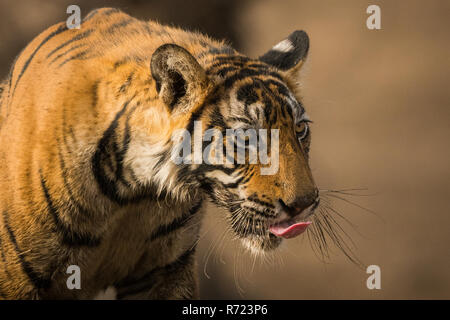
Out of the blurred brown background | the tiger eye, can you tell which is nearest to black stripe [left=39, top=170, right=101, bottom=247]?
the tiger eye

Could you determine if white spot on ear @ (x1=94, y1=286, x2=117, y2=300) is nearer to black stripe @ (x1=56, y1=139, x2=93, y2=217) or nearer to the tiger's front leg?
the tiger's front leg

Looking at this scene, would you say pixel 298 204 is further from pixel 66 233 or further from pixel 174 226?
pixel 66 233

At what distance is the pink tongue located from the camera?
158cm

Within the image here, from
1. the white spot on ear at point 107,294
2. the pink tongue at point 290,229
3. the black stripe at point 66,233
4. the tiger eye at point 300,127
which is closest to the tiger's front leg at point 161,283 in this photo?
the white spot on ear at point 107,294

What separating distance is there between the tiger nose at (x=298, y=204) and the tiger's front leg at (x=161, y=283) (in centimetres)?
58

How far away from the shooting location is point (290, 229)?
1.60m

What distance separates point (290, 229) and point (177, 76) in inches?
19.7

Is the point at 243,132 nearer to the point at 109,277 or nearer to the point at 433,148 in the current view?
the point at 109,277

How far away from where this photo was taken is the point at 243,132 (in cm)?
159

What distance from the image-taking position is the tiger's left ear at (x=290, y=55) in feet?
6.38

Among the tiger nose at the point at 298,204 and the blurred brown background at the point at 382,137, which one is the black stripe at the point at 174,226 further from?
the blurred brown background at the point at 382,137

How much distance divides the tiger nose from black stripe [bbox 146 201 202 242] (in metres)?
0.46
